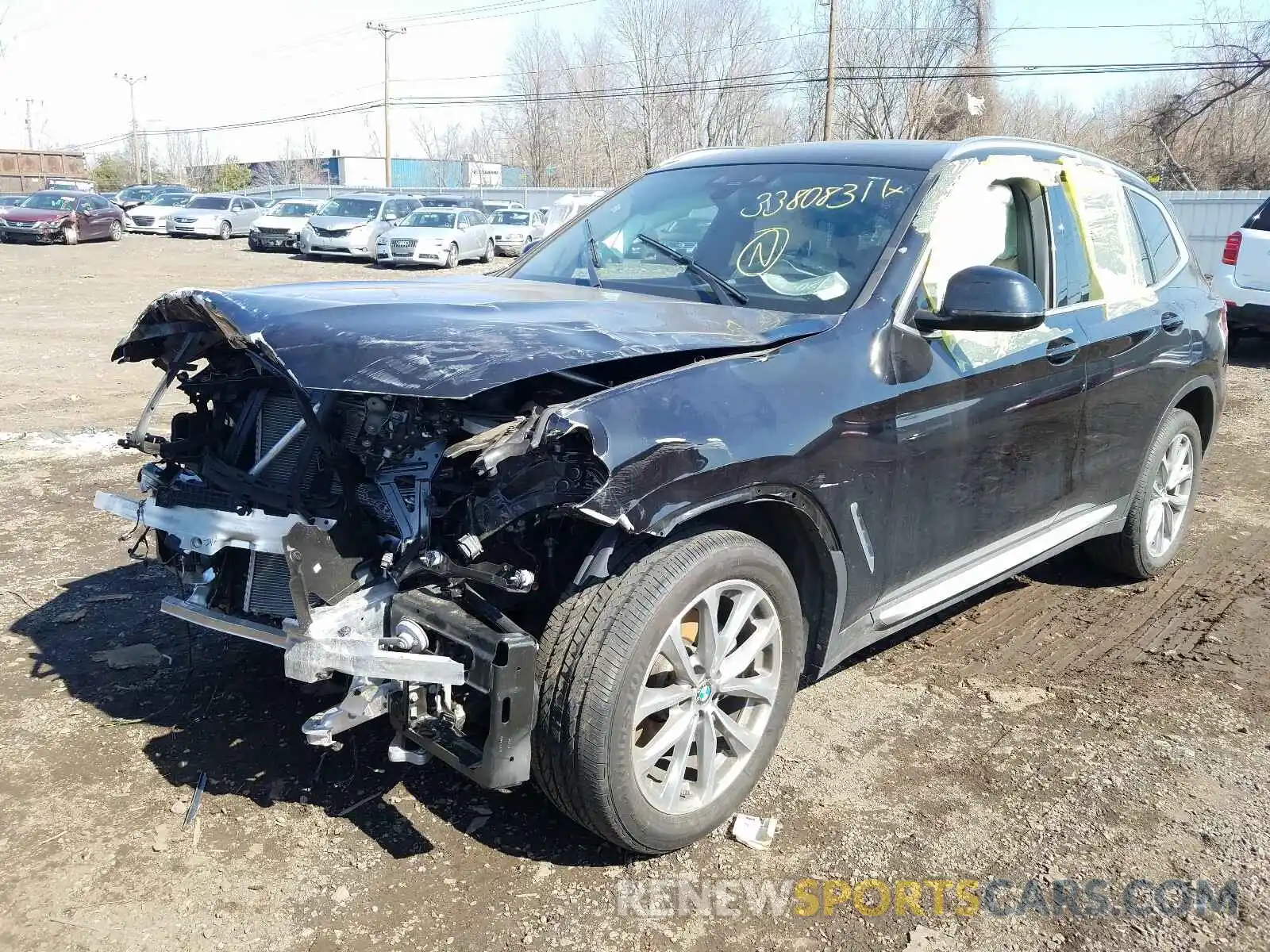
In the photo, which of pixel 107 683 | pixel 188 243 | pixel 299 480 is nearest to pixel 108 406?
pixel 107 683

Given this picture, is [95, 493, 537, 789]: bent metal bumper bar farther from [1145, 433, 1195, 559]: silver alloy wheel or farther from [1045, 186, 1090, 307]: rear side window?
[1145, 433, 1195, 559]: silver alloy wheel

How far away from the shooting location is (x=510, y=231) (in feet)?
89.4

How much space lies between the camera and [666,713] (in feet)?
9.66

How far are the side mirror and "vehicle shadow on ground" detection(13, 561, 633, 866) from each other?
1943 mm

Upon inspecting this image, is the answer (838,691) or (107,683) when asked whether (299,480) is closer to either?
(107,683)

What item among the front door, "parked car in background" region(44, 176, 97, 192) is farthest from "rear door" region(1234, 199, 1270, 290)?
"parked car in background" region(44, 176, 97, 192)

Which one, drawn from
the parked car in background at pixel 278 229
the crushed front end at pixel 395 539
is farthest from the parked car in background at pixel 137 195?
the crushed front end at pixel 395 539

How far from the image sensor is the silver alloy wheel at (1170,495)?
5.00m

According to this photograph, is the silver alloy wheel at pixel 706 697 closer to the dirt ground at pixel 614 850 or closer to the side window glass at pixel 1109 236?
the dirt ground at pixel 614 850

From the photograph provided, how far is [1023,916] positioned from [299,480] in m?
2.33

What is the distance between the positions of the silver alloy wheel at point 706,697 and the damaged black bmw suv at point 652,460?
0.04ft

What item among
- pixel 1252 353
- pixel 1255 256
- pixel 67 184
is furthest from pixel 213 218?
pixel 1255 256

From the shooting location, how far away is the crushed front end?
257cm

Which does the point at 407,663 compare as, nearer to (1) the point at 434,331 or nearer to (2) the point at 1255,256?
(1) the point at 434,331
